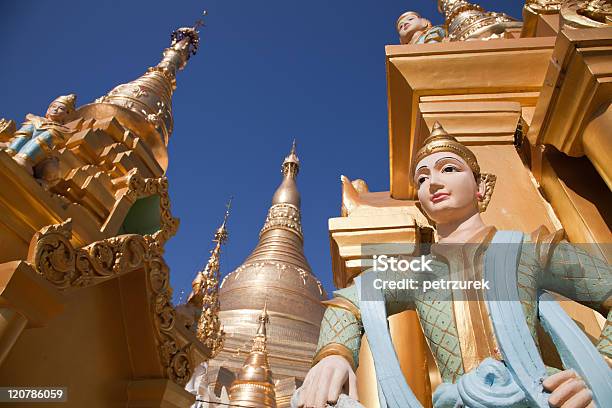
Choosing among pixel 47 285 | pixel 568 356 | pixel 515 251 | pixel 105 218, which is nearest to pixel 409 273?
pixel 515 251

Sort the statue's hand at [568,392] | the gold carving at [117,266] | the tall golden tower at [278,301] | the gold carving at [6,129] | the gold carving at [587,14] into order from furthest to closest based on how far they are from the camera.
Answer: the tall golden tower at [278,301]
the gold carving at [6,129]
the gold carving at [117,266]
the gold carving at [587,14]
the statue's hand at [568,392]

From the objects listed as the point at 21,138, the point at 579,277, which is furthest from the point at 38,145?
the point at 579,277

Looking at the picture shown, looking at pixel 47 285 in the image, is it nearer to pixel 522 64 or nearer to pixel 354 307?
pixel 354 307

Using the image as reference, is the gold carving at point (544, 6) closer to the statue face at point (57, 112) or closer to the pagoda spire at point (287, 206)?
the statue face at point (57, 112)

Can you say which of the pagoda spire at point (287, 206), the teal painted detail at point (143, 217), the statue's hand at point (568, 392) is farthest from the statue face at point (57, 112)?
the pagoda spire at point (287, 206)

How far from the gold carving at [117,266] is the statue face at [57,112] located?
1.57 m

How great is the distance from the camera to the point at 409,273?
5.17 feet

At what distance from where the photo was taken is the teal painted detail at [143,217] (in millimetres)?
4543

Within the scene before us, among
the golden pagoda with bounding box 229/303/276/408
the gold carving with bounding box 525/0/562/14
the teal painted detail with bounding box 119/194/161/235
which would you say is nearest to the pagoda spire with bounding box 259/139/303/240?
the golden pagoda with bounding box 229/303/276/408

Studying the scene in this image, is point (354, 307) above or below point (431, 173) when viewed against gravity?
below

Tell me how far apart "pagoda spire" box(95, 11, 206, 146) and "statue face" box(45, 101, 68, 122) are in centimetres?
114

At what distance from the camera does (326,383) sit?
1198 mm

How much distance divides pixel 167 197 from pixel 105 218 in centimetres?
69

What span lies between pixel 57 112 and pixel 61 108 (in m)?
0.07
